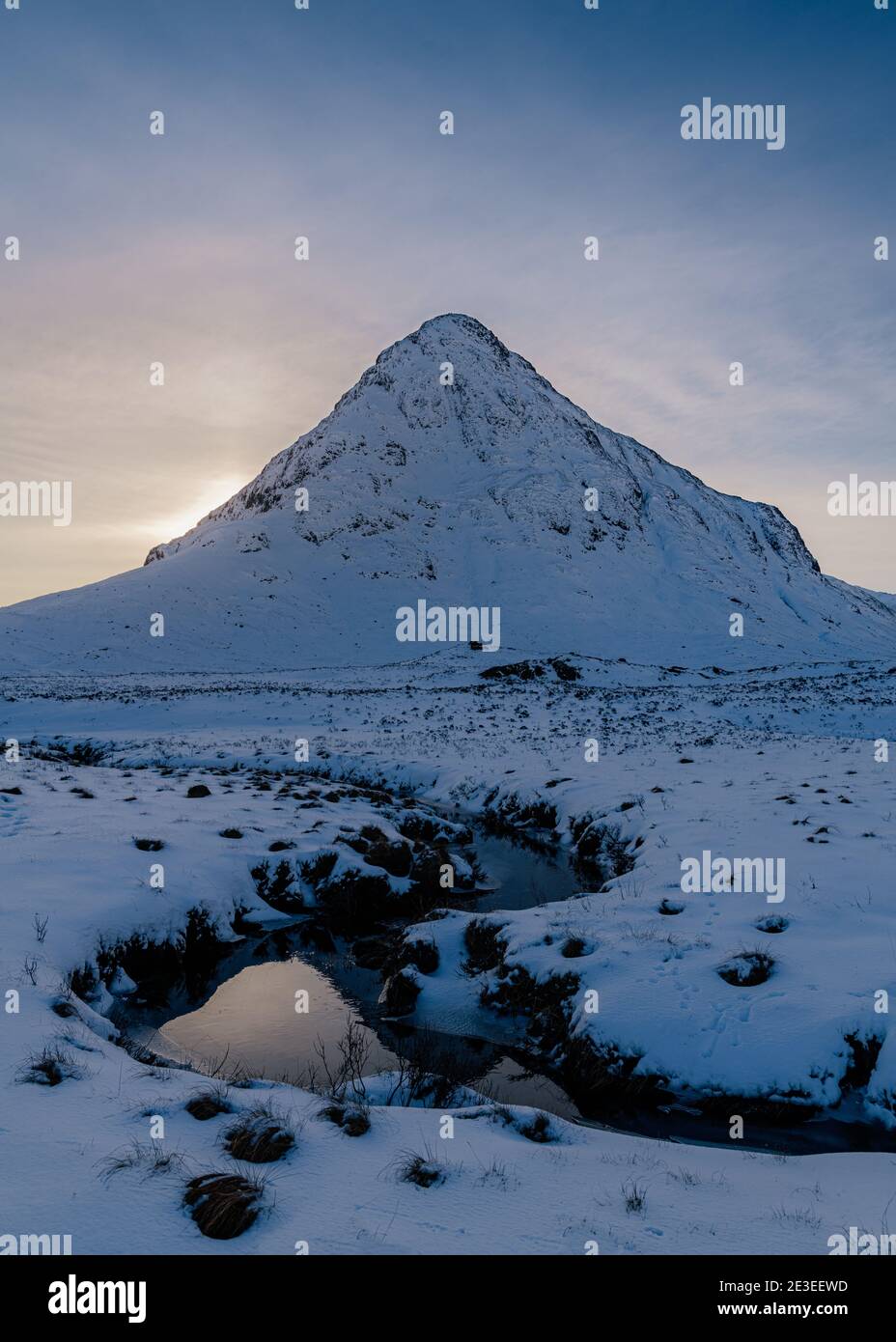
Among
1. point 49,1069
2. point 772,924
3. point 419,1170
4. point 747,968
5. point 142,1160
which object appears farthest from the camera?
point 772,924

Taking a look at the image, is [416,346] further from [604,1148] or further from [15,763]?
[604,1148]

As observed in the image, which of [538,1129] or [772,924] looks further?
[772,924]

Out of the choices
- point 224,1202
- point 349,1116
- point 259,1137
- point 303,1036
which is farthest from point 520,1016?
point 224,1202

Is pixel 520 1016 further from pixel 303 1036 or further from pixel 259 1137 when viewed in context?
pixel 259 1137

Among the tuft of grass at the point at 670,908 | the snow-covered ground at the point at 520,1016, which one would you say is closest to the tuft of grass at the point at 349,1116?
the snow-covered ground at the point at 520,1016

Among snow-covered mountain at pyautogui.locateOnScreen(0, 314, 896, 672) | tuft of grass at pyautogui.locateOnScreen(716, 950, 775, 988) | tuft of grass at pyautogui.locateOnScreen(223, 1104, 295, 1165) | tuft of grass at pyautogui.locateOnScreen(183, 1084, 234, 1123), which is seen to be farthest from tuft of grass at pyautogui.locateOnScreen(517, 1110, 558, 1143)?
snow-covered mountain at pyautogui.locateOnScreen(0, 314, 896, 672)

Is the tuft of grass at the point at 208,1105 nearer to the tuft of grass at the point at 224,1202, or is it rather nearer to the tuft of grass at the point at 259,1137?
the tuft of grass at the point at 259,1137
